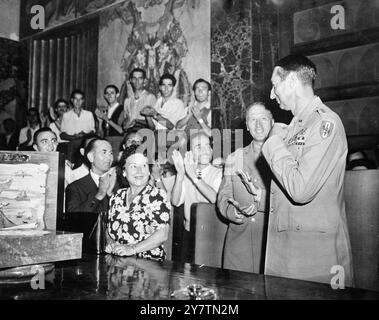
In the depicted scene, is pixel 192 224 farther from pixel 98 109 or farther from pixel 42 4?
pixel 42 4

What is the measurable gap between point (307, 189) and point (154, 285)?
2.38 feet

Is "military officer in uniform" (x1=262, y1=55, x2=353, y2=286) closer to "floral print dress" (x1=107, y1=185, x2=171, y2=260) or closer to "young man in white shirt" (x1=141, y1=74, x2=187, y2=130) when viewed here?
"floral print dress" (x1=107, y1=185, x2=171, y2=260)

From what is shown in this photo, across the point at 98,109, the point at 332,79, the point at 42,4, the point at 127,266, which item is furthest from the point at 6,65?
the point at 127,266

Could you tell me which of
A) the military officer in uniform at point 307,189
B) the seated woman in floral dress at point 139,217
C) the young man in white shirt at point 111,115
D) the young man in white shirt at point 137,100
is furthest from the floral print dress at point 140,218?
the young man in white shirt at point 111,115

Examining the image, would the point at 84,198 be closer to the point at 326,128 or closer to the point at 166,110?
the point at 326,128

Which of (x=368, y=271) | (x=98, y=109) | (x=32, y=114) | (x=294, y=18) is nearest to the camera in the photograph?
(x=368, y=271)

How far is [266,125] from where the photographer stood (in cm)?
255

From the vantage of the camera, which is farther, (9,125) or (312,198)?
(9,125)

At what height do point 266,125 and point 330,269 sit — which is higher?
point 266,125

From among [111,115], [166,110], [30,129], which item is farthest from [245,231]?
[30,129]

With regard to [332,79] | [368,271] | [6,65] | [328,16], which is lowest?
[368,271]

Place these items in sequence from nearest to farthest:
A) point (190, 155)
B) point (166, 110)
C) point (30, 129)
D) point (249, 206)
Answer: point (249, 206)
point (190, 155)
point (166, 110)
point (30, 129)

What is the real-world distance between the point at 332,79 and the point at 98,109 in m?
4.46

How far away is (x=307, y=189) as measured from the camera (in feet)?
5.04
